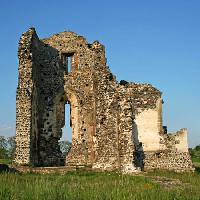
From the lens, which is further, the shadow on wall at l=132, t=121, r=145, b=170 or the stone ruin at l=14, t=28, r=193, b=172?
the shadow on wall at l=132, t=121, r=145, b=170

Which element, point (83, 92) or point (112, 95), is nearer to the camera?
point (112, 95)

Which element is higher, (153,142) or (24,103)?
(24,103)

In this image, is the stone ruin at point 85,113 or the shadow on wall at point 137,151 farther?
the shadow on wall at point 137,151

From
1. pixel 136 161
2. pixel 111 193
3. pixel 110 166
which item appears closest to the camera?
pixel 111 193

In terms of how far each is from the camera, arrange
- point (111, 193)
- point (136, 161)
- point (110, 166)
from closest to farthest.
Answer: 1. point (111, 193)
2. point (110, 166)
3. point (136, 161)

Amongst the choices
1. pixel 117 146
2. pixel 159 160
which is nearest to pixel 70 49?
pixel 117 146

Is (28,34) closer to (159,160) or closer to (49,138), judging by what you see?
(49,138)

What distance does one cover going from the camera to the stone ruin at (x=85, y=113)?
59.9ft

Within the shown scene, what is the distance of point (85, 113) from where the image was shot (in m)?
20.0

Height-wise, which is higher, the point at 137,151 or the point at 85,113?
the point at 85,113

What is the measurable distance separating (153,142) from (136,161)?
51.1 inches

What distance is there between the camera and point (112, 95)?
18.8 metres

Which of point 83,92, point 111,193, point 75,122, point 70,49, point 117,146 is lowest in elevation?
point 111,193

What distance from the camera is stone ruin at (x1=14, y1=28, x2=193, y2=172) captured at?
18.3 meters
